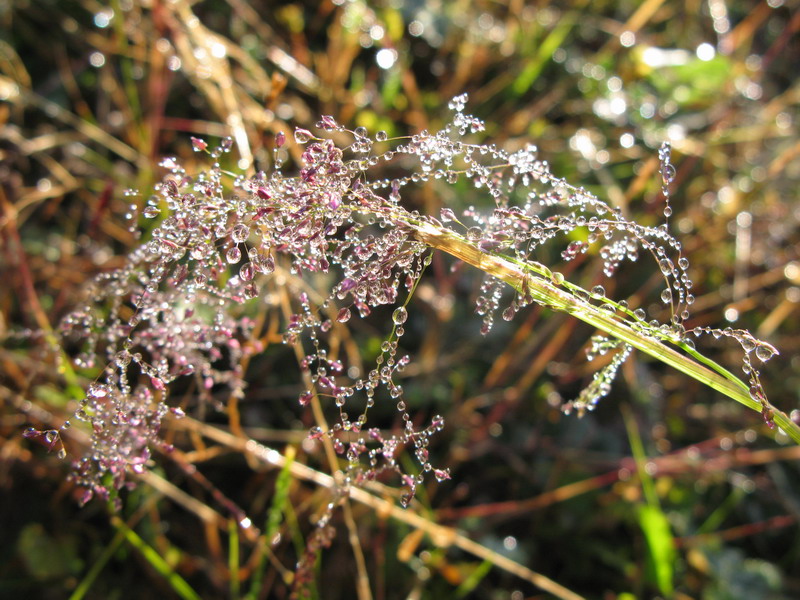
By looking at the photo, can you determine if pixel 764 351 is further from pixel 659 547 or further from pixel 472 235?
pixel 659 547

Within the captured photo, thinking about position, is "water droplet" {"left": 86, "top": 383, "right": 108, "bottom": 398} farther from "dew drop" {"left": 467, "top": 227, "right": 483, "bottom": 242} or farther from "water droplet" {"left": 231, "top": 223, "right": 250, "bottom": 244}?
"dew drop" {"left": 467, "top": 227, "right": 483, "bottom": 242}

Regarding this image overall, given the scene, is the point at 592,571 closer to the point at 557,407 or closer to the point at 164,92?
the point at 557,407

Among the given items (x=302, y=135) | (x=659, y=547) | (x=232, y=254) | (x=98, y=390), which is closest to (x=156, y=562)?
(x=98, y=390)

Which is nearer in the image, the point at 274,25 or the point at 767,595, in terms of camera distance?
the point at 767,595

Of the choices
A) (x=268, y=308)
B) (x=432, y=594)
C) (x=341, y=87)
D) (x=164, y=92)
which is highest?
(x=341, y=87)

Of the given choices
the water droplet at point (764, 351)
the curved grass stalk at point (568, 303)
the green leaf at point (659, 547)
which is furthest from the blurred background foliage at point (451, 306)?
the water droplet at point (764, 351)

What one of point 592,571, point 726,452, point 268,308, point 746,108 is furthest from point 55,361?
point 746,108

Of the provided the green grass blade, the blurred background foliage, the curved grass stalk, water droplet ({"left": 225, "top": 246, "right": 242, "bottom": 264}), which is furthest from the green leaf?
water droplet ({"left": 225, "top": 246, "right": 242, "bottom": 264})

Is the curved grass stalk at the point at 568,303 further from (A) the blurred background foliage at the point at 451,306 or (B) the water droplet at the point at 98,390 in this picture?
(A) the blurred background foliage at the point at 451,306
